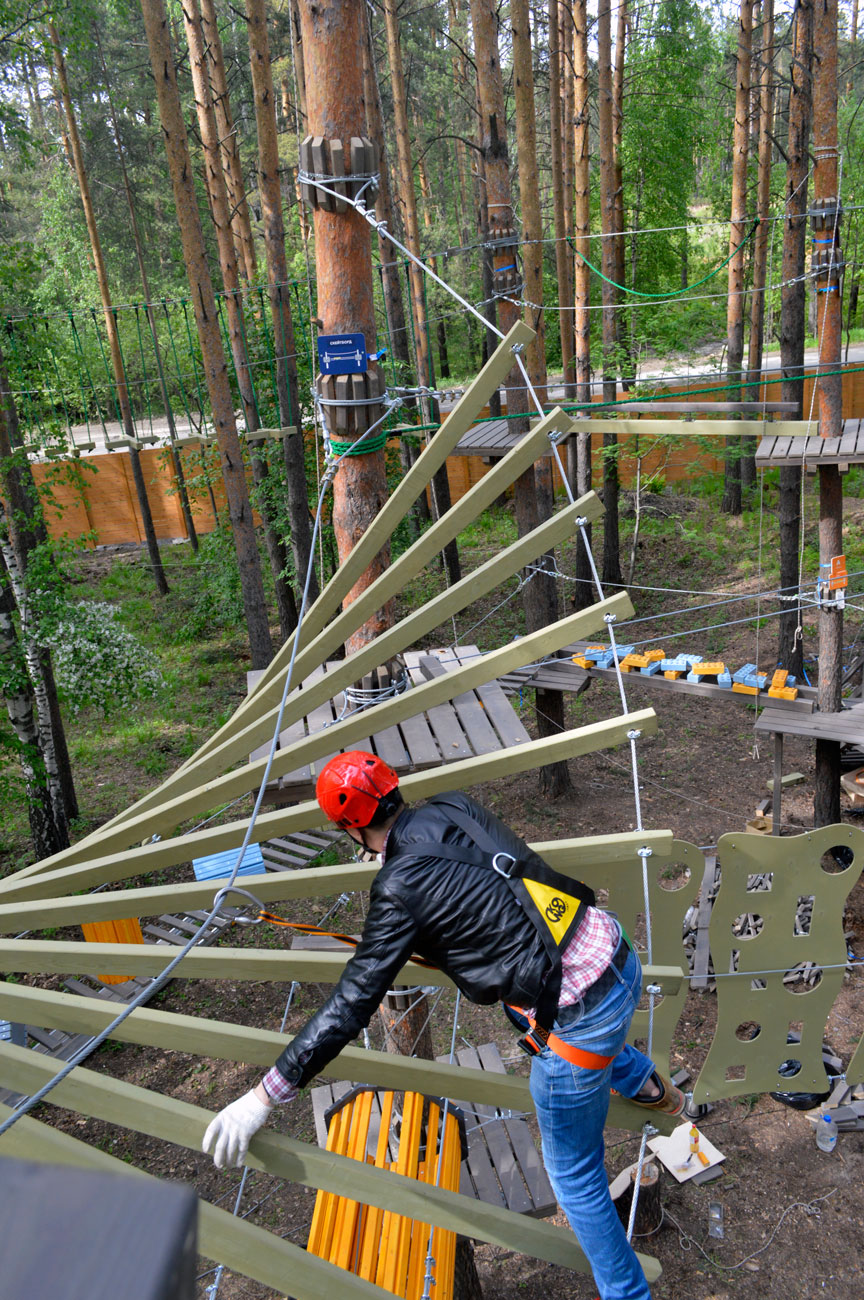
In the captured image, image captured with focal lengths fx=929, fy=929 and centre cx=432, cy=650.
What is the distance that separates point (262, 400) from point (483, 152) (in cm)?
562

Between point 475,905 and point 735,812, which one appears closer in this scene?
point 475,905

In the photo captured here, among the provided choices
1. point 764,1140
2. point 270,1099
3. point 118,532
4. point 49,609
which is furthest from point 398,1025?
point 118,532

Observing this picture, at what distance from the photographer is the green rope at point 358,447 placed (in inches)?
157

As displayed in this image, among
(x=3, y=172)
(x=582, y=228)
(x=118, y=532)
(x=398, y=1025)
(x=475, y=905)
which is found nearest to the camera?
(x=475, y=905)

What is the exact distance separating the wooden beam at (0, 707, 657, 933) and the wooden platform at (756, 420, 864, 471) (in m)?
5.94

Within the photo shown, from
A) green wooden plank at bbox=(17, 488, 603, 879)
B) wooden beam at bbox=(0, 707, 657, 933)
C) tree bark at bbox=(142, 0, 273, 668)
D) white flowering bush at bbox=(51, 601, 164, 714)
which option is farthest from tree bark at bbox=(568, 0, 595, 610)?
wooden beam at bbox=(0, 707, 657, 933)

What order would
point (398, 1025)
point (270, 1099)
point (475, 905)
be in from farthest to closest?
point (398, 1025), point (475, 905), point (270, 1099)

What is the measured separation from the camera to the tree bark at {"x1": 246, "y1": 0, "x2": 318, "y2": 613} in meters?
10.3

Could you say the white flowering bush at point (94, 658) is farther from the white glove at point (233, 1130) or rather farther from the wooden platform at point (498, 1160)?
the white glove at point (233, 1130)

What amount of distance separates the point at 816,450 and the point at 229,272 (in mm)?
7967

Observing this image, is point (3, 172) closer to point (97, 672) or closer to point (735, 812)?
point (97, 672)

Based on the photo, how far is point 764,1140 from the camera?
606 cm

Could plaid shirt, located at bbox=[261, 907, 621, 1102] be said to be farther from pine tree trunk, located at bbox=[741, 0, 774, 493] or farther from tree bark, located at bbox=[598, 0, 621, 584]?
pine tree trunk, located at bbox=[741, 0, 774, 493]

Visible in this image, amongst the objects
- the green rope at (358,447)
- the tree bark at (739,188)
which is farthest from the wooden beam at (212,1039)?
the tree bark at (739,188)
